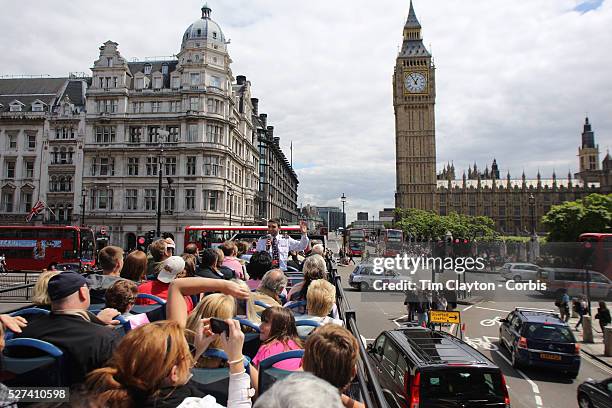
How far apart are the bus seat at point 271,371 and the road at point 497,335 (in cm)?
885

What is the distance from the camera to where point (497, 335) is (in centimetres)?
1609

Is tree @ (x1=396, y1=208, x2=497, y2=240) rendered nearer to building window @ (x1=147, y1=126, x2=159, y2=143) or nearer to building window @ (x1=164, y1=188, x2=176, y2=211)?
building window @ (x1=164, y1=188, x2=176, y2=211)

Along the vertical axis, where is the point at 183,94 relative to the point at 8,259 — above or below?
above

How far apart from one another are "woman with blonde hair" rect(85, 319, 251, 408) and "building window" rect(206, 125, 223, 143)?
44524 millimetres

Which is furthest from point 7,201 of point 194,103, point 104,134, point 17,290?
point 17,290

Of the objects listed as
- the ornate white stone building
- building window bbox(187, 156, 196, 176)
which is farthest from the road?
building window bbox(187, 156, 196, 176)

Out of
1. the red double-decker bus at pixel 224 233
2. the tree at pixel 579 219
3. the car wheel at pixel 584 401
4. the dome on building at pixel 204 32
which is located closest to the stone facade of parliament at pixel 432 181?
the tree at pixel 579 219

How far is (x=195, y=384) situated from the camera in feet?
8.29

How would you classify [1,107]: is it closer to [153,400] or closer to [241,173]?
[241,173]

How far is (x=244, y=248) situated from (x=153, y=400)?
9.78 m

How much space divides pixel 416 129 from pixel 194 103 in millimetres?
89893

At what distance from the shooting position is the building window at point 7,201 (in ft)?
154

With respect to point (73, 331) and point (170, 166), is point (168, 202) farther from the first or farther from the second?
point (73, 331)

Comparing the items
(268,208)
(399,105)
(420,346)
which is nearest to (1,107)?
(268,208)
